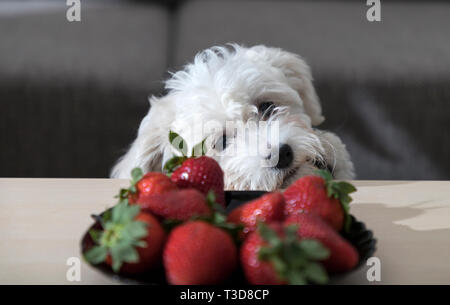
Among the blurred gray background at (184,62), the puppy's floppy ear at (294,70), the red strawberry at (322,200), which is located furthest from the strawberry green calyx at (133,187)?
the blurred gray background at (184,62)

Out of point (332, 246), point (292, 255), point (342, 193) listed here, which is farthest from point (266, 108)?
point (292, 255)

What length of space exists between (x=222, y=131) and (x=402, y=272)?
0.64 metres

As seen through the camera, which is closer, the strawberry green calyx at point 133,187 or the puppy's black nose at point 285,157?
the strawberry green calyx at point 133,187

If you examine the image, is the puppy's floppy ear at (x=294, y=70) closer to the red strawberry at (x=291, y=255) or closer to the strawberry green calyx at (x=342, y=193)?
the strawberry green calyx at (x=342, y=193)

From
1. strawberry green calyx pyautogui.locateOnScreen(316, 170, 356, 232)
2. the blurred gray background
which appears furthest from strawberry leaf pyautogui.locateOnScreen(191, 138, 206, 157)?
the blurred gray background

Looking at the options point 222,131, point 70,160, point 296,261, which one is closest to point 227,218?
point 296,261

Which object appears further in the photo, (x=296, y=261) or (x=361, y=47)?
(x=361, y=47)

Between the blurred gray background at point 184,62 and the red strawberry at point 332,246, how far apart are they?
4.38 feet

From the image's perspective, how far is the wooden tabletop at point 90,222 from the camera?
0.80 m

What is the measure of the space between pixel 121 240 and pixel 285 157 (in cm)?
69

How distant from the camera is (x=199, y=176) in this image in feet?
2.73

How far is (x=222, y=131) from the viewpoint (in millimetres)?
1330
